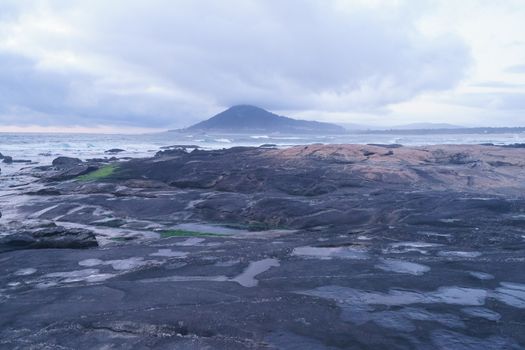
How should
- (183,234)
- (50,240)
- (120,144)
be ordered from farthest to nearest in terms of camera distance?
(120,144)
(183,234)
(50,240)

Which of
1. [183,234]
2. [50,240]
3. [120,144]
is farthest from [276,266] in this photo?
[120,144]

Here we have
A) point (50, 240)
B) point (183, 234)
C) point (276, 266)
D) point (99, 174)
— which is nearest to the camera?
point (276, 266)

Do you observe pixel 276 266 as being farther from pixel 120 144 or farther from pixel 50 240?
pixel 120 144

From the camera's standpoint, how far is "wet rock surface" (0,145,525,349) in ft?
30.6

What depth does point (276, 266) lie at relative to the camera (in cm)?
1379

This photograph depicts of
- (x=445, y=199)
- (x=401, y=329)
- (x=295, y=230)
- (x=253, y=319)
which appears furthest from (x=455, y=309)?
(x=445, y=199)

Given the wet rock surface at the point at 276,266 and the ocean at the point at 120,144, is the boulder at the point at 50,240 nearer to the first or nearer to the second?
the wet rock surface at the point at 276,266

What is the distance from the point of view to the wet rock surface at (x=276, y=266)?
30.6ft

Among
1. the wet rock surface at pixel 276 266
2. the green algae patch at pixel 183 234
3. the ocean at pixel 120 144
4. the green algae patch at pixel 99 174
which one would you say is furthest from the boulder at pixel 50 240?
the ocean at pixel 120 144

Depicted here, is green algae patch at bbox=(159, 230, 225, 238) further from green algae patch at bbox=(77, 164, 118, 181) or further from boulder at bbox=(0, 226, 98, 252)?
green algae patch at bbox=(77, 164, 118, 181)

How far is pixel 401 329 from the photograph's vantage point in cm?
939

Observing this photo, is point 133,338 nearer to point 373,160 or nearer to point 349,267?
point 349,267

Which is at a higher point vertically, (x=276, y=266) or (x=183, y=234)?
(x=276, y=266)

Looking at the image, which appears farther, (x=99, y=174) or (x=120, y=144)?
(x=120, y=144)
